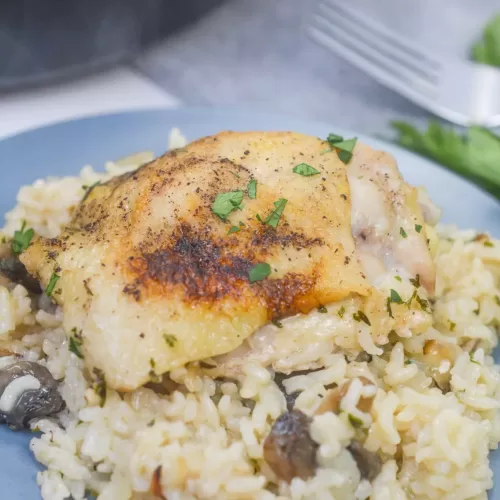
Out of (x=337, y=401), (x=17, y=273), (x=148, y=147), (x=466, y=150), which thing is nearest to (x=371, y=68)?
(x=466, y=150)

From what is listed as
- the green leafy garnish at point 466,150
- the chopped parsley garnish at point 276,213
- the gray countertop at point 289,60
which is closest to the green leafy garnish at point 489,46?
the gray countertop at point 289,60

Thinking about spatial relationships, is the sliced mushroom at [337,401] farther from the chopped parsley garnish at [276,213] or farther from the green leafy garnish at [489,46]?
the green leafy garnish at [489,46]

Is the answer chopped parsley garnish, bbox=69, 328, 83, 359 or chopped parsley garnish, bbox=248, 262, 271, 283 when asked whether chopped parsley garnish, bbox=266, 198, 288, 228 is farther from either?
chopped parsley garnish, bbox=69, 328, 83, 359

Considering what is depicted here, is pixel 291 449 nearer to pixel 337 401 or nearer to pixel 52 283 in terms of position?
pixel 337 401

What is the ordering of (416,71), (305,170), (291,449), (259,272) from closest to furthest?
(291,449), (259,272), (305,170), (416,71)

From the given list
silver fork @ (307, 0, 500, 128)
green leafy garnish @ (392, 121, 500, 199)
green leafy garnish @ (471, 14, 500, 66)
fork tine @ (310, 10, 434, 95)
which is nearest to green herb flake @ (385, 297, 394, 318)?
green leafy garnish @ (392, 121, 500, 199)

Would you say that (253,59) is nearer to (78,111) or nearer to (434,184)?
(78,111)
